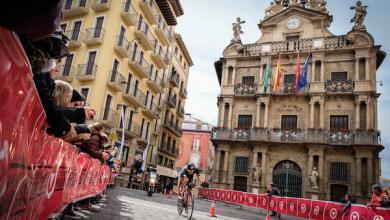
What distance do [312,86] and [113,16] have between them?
18.4 metres

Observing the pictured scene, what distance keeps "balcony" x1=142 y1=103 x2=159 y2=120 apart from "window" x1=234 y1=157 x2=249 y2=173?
1055 cm

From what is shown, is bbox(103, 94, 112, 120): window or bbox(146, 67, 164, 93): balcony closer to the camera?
bbox(103, 94, 112, 120): window

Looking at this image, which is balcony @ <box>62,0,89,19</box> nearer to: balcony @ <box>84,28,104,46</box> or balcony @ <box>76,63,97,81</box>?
balcony @ <box>84,28,104,46</box>

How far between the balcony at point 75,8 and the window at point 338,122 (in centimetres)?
2334

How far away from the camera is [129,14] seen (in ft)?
84.5

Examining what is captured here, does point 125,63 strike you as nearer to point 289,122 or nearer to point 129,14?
point 129,14

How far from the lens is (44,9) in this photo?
1204 millimetres

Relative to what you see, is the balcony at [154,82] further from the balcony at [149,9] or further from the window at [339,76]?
the window at [339,76]

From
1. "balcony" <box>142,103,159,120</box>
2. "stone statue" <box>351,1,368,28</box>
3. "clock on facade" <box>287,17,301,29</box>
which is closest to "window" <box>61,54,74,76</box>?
"balcony" <box>142,103,159,120</box>

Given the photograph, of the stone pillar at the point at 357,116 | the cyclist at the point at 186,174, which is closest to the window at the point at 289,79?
the stone pillar at the point at 357,116

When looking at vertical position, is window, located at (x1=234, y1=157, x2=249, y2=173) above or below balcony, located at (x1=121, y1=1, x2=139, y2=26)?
below

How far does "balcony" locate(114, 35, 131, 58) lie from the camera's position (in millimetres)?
24750

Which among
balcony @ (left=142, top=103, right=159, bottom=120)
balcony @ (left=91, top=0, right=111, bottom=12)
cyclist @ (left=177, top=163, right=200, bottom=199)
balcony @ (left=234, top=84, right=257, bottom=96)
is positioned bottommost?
cyclist @ (left=177, top=163, right=200, bottom=199)

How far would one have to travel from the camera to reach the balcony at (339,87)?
2554 cm
